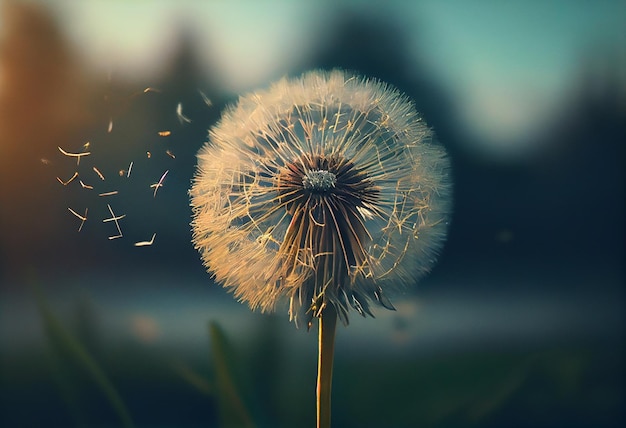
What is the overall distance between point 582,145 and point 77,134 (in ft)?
3.77

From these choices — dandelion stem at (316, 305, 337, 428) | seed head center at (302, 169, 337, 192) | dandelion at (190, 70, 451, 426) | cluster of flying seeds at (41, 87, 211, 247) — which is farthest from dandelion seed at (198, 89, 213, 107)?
dandelion stem at (316, 305, 337, 428)

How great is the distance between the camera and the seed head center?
107 cm

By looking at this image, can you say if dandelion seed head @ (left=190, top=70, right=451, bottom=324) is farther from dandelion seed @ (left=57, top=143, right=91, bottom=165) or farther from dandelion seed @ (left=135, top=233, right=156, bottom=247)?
dandelion seed @ (left=57, top=143, right=91, bottom=165)

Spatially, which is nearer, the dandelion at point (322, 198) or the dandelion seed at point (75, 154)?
the dandelion at point (322, 198)

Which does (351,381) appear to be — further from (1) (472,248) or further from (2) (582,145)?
(2) (582,145)

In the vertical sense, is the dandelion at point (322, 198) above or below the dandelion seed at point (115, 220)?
below

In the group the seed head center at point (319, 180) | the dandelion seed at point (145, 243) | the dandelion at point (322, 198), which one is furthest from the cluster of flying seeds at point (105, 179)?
the seed head center at point (319, 180)

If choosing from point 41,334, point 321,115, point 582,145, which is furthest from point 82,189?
point 582,145

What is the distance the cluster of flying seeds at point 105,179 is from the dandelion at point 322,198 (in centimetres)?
29

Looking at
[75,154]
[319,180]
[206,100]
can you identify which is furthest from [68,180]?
[319,180]

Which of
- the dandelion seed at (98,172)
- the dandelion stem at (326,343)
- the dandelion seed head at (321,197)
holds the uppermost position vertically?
the dandelion seed at (98,172)

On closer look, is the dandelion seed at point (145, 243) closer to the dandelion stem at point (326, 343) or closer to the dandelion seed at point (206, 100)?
the dandelion seed at point (206, 100)

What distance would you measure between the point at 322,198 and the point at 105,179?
590 mm

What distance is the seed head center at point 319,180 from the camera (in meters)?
1.07
